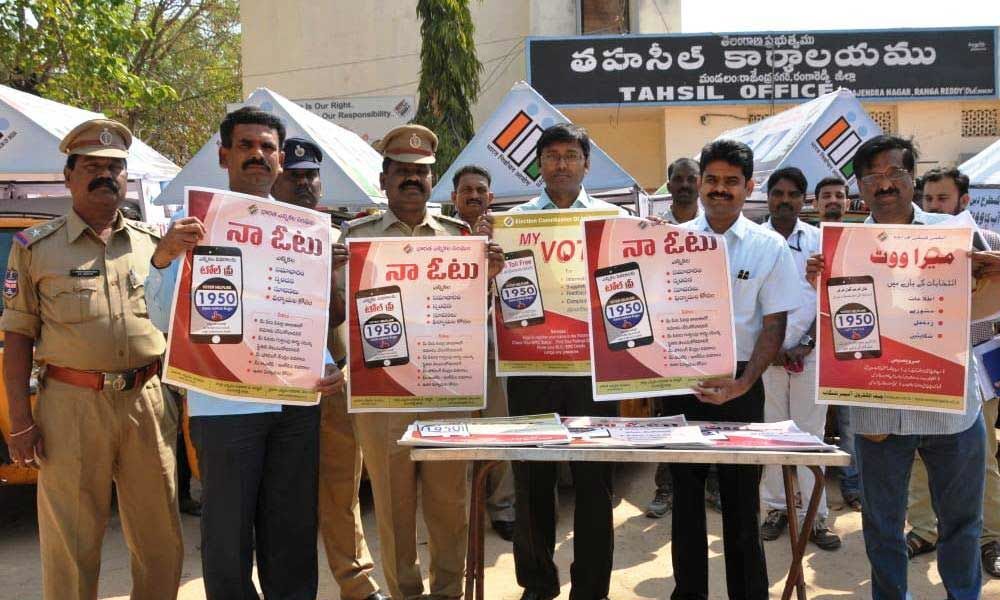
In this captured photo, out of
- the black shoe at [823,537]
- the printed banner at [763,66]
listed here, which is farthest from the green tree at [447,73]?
the black shoe at [823,537]

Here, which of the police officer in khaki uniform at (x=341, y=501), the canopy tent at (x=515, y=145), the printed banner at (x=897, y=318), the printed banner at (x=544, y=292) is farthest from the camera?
the canopy tent at (x=515, y=145)

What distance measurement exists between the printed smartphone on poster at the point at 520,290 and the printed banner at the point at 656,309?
338 mm

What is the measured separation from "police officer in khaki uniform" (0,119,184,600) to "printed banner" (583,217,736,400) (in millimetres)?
1980

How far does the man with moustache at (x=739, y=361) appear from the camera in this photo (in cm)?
389

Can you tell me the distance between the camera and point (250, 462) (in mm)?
3705

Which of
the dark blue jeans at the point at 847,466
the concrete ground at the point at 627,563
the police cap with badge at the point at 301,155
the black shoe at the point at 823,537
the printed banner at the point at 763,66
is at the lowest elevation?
the concrete ground at the point at 627,563

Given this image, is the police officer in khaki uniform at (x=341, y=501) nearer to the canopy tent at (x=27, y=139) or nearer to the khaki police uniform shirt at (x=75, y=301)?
the khaki police uniform shirt at (x=75, y=301)

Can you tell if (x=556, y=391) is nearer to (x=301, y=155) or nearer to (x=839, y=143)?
(x=301, y=155)

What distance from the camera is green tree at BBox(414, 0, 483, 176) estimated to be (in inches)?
635

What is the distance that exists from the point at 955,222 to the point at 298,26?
21089 mm

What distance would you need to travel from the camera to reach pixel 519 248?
13.3 feet

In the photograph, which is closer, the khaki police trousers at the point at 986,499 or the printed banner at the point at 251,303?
the printed banner at the point at 251,303

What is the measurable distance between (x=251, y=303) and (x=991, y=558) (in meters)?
4.07

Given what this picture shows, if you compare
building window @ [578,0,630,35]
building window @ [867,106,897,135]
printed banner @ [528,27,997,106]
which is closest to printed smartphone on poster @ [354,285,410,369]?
printed banner @ [528,27,997,106]
